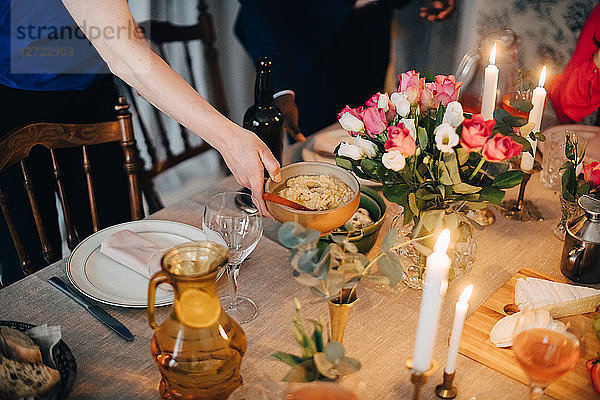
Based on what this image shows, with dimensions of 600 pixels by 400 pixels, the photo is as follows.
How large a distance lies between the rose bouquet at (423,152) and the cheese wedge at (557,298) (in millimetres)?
172

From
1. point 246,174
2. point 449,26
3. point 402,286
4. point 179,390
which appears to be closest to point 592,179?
point 402,286

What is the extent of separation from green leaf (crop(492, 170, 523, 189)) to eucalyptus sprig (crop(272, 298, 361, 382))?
1.40ft

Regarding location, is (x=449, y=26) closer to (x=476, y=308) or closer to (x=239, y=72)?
(x=239, y=72)

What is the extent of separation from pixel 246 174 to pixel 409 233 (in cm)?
33

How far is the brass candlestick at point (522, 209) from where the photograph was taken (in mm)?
1275

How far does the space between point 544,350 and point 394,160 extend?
336 millimetres

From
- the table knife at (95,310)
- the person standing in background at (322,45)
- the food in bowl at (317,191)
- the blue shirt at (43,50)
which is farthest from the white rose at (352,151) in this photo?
the person standing in background at (322,45)

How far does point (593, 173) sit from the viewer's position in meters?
1.13

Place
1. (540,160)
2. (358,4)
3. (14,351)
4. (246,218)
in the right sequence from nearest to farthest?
(14,351) → (246,218) → (540,160) → (358,4)

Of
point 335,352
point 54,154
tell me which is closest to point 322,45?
point 54,154

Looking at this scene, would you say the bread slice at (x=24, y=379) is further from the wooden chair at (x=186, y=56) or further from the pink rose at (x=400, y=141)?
the wooden chair at (x=186, y=56)

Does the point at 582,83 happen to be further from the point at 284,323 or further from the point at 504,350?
the point at 284,323

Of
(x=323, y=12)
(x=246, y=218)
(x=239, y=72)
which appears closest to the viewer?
(x=246, y=218)

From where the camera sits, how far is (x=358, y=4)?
110 inches
